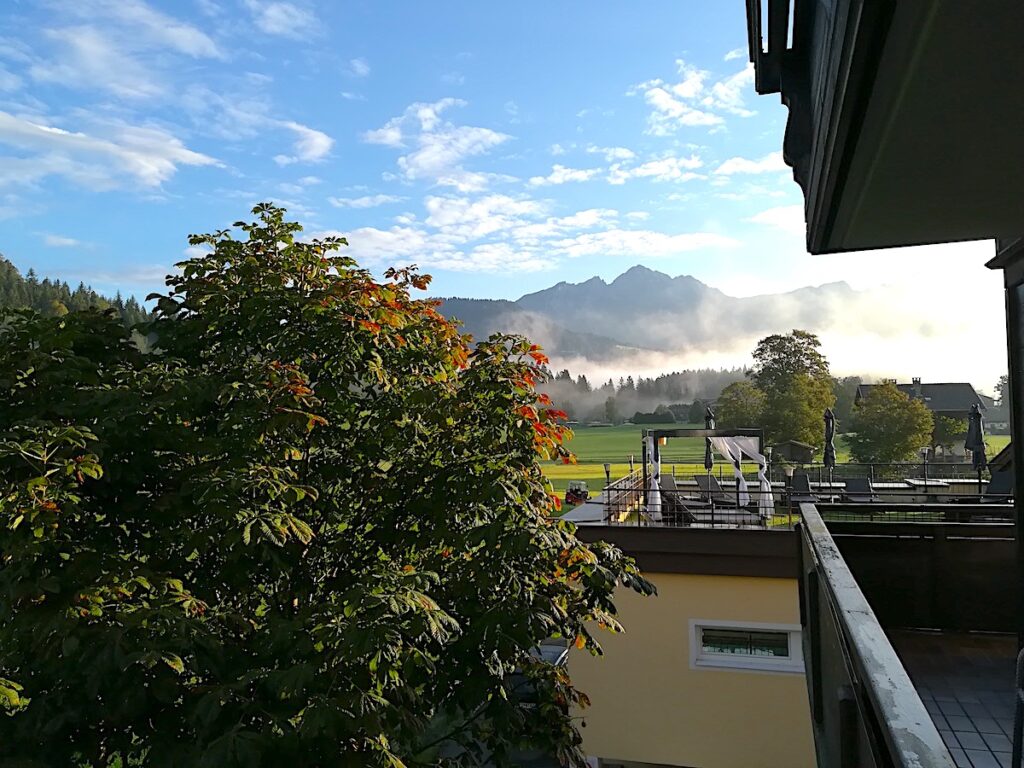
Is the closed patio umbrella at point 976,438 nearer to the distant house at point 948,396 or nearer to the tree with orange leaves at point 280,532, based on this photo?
the tree with orange leaves at point 280,532

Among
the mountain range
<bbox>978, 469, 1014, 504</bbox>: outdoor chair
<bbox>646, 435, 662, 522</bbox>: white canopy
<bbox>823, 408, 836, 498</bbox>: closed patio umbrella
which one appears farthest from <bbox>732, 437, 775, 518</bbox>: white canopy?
the mountain range

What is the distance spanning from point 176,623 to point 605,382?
342 ft

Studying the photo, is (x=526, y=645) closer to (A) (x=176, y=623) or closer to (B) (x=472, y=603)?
(B) (x=472, y=603)

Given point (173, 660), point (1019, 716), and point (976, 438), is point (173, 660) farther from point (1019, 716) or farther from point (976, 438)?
point (976, 438)

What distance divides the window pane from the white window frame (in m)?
0.04

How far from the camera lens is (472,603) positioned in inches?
177

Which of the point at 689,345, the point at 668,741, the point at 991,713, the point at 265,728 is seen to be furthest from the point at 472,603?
the point at 689,345

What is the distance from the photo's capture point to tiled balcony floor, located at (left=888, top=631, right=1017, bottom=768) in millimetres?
3088

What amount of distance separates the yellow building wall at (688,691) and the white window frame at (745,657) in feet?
0.21

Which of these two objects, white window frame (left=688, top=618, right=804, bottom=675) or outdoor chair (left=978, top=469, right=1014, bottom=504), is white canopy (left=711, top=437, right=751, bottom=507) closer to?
white window frame (left=688, top=618, right=804, bottom=675)

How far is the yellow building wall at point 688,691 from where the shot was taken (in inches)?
362

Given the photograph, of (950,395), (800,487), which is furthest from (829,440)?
(950,395)

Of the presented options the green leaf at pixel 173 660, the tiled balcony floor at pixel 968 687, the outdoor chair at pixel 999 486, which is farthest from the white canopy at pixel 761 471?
the green leaf at pixel 173 660

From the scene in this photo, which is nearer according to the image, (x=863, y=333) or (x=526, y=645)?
(x=526, y=645)
